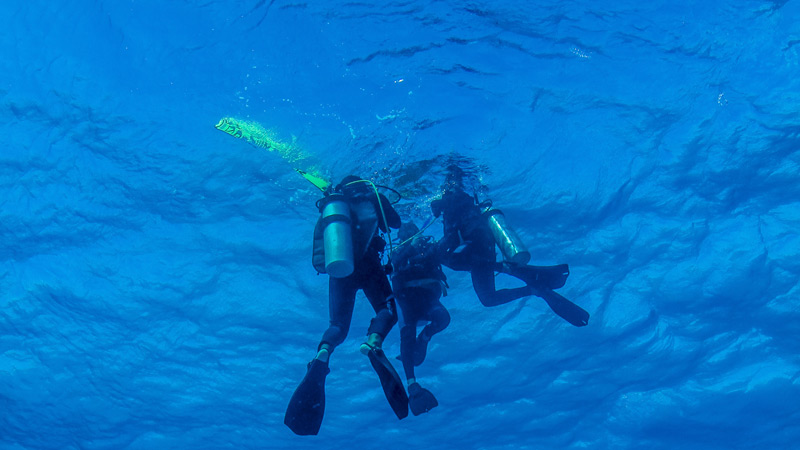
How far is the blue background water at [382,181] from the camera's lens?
31.4 ft

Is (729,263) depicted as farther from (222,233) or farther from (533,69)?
(222,233)

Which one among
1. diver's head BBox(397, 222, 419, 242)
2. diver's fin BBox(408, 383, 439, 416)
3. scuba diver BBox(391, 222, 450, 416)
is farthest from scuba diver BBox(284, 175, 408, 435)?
diver's head BBox(397, 222, 419, 242)

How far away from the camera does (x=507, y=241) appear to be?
7.56 m

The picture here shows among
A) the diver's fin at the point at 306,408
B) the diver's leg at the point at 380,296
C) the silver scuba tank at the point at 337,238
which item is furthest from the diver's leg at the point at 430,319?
the diver's fin at the point at 306,408

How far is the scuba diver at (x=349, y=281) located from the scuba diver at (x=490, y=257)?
1568 millimetres

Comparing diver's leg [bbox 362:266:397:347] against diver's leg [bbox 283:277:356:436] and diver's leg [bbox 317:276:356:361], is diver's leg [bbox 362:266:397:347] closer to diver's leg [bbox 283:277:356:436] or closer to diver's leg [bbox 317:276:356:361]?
diver's leg [bbox 317:276:356:361]

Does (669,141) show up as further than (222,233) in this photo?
No

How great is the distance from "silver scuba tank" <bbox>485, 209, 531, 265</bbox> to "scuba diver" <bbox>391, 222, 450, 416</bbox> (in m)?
0.97

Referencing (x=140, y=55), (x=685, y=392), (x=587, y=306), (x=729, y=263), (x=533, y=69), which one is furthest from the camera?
(x=685, y=392)

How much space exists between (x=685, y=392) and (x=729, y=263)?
7.53 m

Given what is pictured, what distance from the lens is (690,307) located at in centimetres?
1608

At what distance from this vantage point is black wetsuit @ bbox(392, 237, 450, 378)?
7363 millimetres

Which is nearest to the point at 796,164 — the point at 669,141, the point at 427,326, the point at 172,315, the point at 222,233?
the point at 669,141

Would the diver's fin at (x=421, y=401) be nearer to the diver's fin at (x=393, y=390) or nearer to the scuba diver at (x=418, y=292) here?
the diver's fin at (x=393, y=390)
